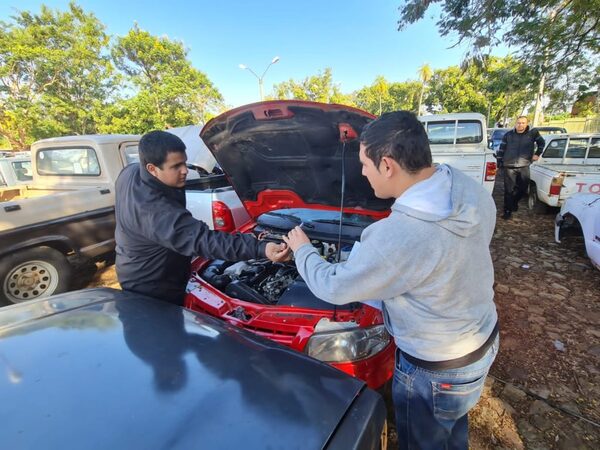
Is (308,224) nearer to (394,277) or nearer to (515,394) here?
(394,277)

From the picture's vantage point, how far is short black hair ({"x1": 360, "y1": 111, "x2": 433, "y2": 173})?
96cm

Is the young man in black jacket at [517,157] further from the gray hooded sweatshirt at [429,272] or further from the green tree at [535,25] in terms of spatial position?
the gray hooded sweatshirt at [429,272]

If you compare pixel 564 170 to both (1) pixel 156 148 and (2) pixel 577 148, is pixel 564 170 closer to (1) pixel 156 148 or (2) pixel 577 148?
(2) pixel 577 148

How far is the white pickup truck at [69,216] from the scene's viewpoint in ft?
10.7

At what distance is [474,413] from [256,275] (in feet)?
5.87

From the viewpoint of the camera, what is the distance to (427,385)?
1183 millimetres

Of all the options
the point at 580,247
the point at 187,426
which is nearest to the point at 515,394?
the point at 187,426

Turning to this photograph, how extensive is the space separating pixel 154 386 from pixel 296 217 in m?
2.01

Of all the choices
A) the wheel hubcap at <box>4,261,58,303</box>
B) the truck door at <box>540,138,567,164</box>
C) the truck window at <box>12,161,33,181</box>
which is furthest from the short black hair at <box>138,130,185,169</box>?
the truck door at <box>540,138,567,164</box>

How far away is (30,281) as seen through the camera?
347cm

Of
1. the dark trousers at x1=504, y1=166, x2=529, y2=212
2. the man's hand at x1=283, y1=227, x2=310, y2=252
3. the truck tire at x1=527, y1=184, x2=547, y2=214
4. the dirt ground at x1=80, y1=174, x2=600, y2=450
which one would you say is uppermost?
the man's hand at x1=283, y1=227, x2=310, y2=252

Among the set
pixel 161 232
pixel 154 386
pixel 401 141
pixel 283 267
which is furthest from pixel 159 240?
pixel 401 141

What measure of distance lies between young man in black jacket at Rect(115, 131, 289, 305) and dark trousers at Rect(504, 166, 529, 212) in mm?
6371

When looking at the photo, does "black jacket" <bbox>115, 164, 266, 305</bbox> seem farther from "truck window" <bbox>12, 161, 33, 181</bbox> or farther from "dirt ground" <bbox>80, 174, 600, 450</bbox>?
"truck window" <bbox>12, 161, 33, 181</bbox>
